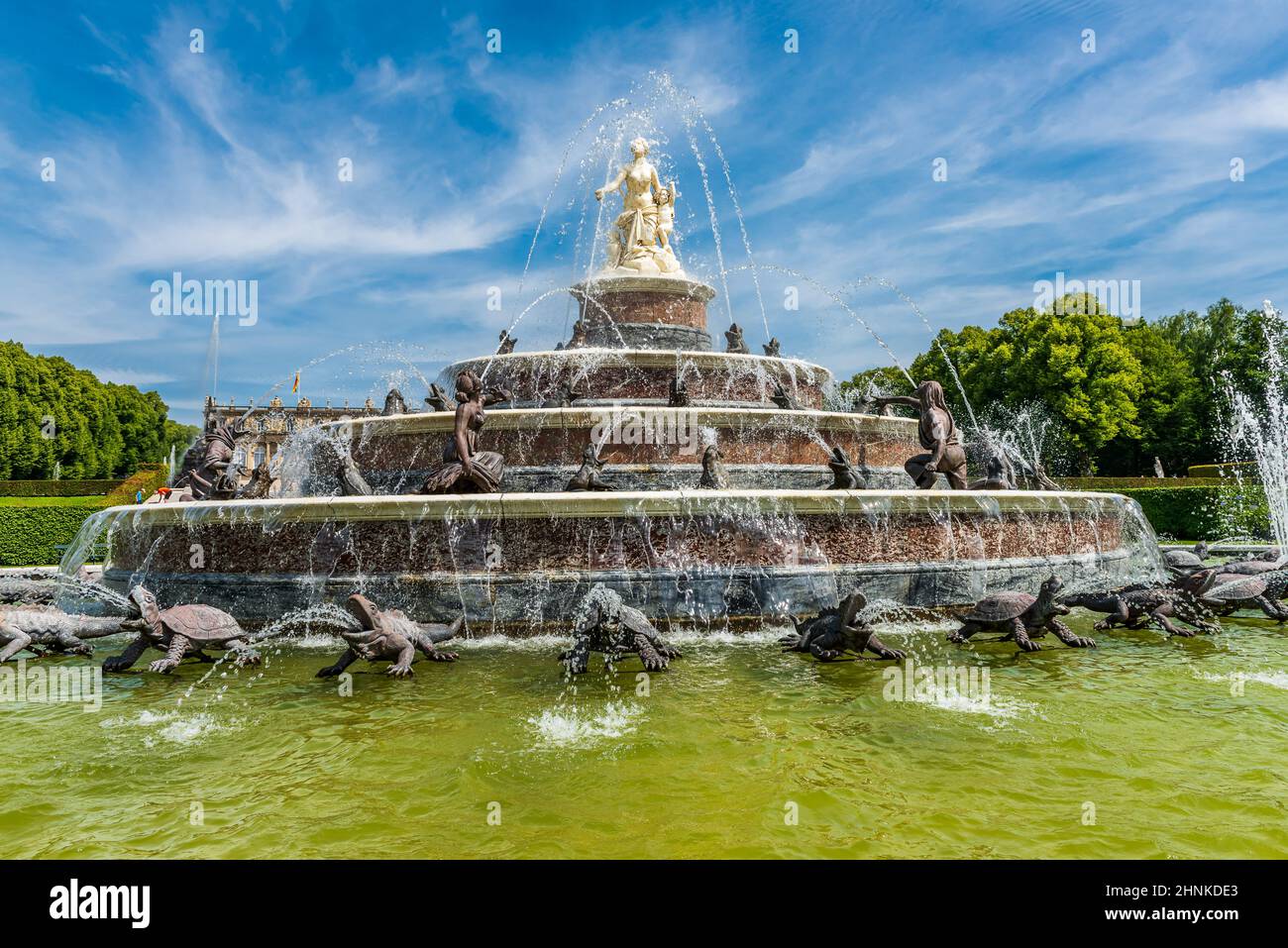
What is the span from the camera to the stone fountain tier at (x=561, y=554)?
10242 millimetres

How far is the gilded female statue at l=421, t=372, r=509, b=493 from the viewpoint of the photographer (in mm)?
11766

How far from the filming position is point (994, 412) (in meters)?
53.8

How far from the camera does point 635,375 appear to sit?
18156 millimetres

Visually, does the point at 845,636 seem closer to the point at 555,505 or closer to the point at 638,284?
the point at 555,505

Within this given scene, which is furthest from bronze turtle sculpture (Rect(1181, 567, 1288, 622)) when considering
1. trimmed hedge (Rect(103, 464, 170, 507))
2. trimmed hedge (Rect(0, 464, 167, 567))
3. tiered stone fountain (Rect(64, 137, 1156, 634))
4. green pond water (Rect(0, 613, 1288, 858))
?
trimmed hedge (Rect(103, 464, 170, 507))

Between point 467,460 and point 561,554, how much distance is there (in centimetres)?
257

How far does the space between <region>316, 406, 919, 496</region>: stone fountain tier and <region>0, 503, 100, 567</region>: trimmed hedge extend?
17.0 m

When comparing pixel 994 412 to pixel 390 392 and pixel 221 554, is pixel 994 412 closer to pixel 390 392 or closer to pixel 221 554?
pixel 390 392

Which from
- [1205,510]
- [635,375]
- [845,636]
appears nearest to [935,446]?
[845,636]

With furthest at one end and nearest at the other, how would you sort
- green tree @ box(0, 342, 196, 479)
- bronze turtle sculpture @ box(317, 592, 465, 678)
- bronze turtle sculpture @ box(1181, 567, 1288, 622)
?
1. green tree @ box(0, 342, 196, 479)
2. bronze turtle sculpture @ box(1181, 567, 1288, 622)
3. bronze turtle sculpture @ box(317, 592, 465, 678)

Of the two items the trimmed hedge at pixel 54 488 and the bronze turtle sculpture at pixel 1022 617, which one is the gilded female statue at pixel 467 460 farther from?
the trimmed hedge at pixel 54 488

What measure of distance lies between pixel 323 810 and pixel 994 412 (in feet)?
184

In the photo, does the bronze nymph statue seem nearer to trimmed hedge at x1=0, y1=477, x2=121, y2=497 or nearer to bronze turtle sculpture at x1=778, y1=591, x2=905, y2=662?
bronze turtle sculpture at x1=778, y1=591, x2=905, y2=662
